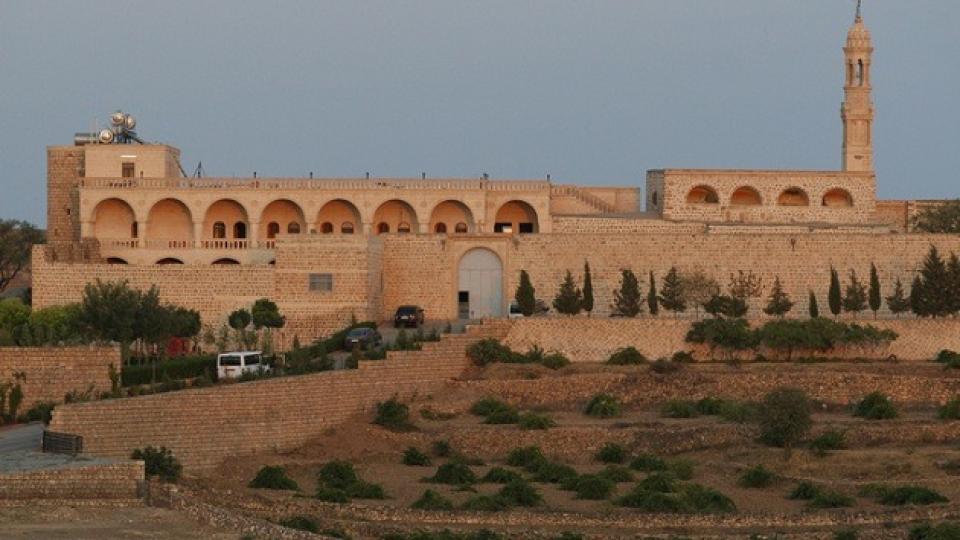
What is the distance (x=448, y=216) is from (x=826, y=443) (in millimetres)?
20559

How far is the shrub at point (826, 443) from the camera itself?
37750 millimetres

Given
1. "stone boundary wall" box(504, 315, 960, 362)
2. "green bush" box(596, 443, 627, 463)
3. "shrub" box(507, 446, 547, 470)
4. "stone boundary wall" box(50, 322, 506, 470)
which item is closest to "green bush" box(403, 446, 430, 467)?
"shrub" box(507, 446, 547, 470)

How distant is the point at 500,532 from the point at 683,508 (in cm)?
307

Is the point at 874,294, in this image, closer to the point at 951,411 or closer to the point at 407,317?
the point at 951,411

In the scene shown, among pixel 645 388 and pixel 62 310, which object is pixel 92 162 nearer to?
pixel 62 310

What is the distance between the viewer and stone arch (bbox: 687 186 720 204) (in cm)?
5762

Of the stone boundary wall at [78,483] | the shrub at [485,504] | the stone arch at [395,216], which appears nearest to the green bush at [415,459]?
the shrub at [485,504]

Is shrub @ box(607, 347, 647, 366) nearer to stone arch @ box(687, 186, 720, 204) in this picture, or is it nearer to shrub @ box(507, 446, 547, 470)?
shrub @ box(507, 446, 547, 470)

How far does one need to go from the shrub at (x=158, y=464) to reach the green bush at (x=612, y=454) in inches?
308

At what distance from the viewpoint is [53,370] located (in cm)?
3853

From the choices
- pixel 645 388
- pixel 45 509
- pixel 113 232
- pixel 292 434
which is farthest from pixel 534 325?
pixel 45 509

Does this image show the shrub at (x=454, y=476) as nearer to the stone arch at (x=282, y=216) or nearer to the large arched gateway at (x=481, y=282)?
the large arched gateway at (x=481, y=282)

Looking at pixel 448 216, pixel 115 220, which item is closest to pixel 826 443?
pixel 448 216

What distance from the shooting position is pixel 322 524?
30828mm
